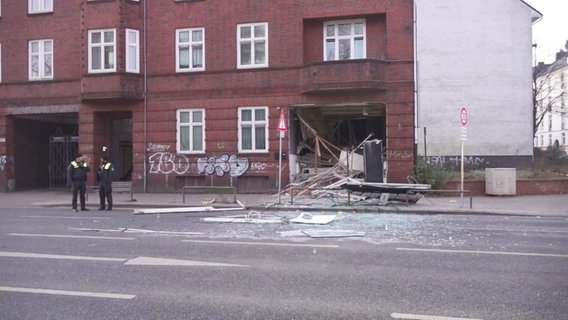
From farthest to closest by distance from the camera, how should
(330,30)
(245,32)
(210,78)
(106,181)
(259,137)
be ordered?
(210,78)
(245,32)
(259,137)
(330,30)
(106,181)

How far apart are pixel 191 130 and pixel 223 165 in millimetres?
2272

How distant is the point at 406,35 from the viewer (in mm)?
20547

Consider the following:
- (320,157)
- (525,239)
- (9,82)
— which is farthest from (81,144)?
(525,239)

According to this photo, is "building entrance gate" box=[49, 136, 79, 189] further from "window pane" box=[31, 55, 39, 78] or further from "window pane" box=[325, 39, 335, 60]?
"window pane" box=[325, 39, 335, 60]

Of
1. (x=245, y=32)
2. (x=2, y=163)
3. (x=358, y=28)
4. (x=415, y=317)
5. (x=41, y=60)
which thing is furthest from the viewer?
(x=2, y=163)

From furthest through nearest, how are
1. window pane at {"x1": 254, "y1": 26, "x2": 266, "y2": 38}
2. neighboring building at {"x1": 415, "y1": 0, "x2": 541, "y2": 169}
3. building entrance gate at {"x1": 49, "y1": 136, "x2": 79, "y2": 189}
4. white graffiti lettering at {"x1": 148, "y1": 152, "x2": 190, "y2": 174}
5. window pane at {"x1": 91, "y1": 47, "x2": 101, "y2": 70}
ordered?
neighboring building at {"x1": 415, "y1": 0, "x2": 541, "y2": 169} < building entrance gate at {"x1": 49, "y1": 136, "x2": 79, "y2": 189} < window pane at {"x1": 91, "y1": 47, "x2": 101, "y2": 70} < white graffiti lettering at {"x1": 148, "y1": 152, "x2": 190, "y2": 174} < window pane at {"x1": 254, "y1": 26, "x2": 266, "y2": 38}

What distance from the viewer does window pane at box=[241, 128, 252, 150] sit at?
22.2 meters

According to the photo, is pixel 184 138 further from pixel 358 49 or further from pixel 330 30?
pixel 358 49

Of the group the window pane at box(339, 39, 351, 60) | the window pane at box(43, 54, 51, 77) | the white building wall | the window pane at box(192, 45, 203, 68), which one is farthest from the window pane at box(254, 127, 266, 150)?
the white building wall

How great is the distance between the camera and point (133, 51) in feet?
76.1

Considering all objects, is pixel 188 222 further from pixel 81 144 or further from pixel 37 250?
pixel 81 144

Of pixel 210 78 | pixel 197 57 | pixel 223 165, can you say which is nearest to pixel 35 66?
pixel 197 57

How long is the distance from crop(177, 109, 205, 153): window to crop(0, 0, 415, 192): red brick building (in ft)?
0.17

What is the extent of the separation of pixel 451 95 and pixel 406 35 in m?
11.9
